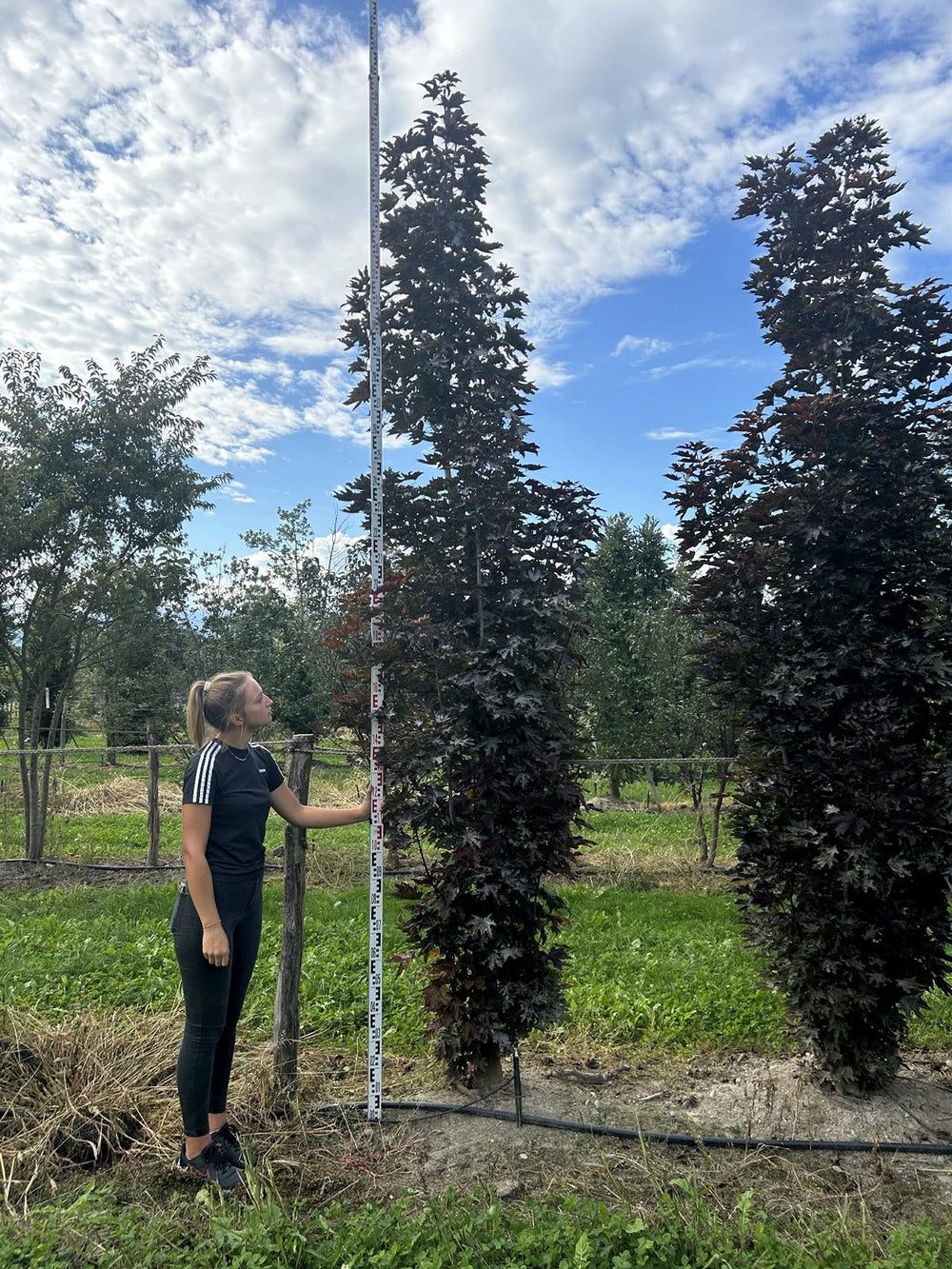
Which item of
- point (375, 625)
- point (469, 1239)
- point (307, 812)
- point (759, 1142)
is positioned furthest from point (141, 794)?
point (469, 1239)

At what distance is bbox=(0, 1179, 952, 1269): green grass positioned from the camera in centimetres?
258

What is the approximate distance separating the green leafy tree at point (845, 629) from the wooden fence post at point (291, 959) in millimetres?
2145

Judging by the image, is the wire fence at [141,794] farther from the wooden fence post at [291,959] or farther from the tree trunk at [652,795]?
the wooden fence post at [291,959]

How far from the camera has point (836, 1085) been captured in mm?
3979

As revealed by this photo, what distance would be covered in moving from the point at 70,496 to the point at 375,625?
7.25 metres

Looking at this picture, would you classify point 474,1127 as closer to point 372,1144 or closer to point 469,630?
point 372,1144

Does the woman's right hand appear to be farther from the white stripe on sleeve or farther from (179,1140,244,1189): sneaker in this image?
(179,1140,244,1189): sneaker

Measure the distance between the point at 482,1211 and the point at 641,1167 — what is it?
0.76m

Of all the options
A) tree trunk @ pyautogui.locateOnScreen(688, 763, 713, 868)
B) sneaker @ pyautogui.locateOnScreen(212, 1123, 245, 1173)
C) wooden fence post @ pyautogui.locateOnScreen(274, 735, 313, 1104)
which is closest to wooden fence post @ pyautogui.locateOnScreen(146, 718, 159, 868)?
wooden fence post @ pyautogui.locateOnScreen(274, 735, 313, 1104)

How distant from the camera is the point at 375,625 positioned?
3.96 metres

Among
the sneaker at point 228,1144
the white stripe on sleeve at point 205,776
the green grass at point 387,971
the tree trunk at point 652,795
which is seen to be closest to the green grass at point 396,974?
the green grass at point 387,971

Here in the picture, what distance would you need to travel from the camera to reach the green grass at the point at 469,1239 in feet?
8.47

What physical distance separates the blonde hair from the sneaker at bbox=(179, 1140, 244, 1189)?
1600mm

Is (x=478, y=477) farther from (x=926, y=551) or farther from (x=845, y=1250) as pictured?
(x=845, y=1250)
